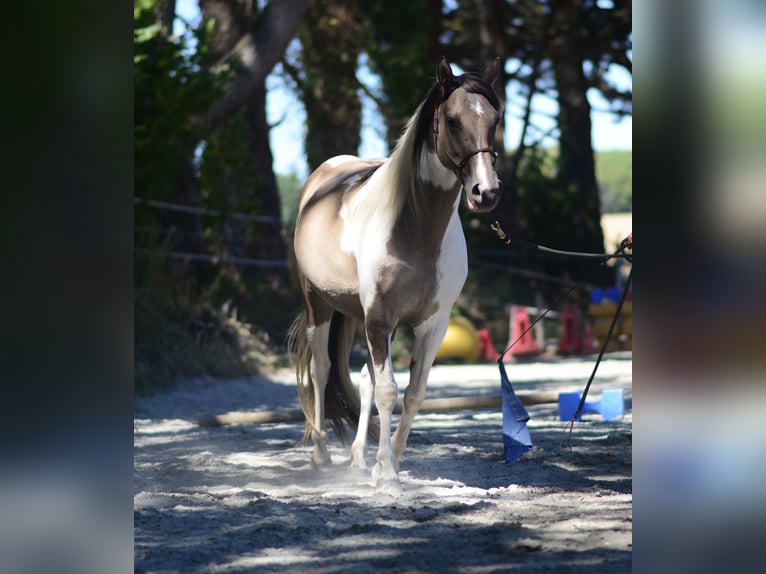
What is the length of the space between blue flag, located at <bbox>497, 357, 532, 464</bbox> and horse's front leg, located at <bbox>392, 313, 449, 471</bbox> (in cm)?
48

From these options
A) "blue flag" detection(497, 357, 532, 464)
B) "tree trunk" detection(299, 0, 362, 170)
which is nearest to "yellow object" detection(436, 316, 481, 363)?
"tree trunk" detection(299, 0, 362, 170)

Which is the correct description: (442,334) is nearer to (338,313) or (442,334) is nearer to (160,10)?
(338,313)

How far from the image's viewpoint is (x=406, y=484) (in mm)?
5031

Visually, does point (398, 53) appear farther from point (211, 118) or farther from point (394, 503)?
point (394, 503)

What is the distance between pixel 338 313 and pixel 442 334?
1.13 metres

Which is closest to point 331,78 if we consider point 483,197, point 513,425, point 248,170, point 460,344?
point 248,170

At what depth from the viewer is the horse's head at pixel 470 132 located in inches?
167

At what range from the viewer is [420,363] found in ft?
16.6

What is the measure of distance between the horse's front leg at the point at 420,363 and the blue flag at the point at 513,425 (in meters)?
0.48

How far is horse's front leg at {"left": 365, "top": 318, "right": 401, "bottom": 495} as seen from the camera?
4.88m

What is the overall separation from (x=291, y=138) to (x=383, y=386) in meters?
16.0

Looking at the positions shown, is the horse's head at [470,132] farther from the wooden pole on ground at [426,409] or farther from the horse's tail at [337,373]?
the wooden pole on ground at [426,409]

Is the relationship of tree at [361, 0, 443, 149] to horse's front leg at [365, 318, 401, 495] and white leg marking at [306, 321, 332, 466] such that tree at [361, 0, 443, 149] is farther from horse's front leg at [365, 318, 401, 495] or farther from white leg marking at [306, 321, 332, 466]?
horse's front leg at [365, 318, 401, 495]

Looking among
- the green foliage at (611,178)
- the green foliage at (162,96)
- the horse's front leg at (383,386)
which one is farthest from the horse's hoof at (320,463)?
the green foliage at (611,178)
